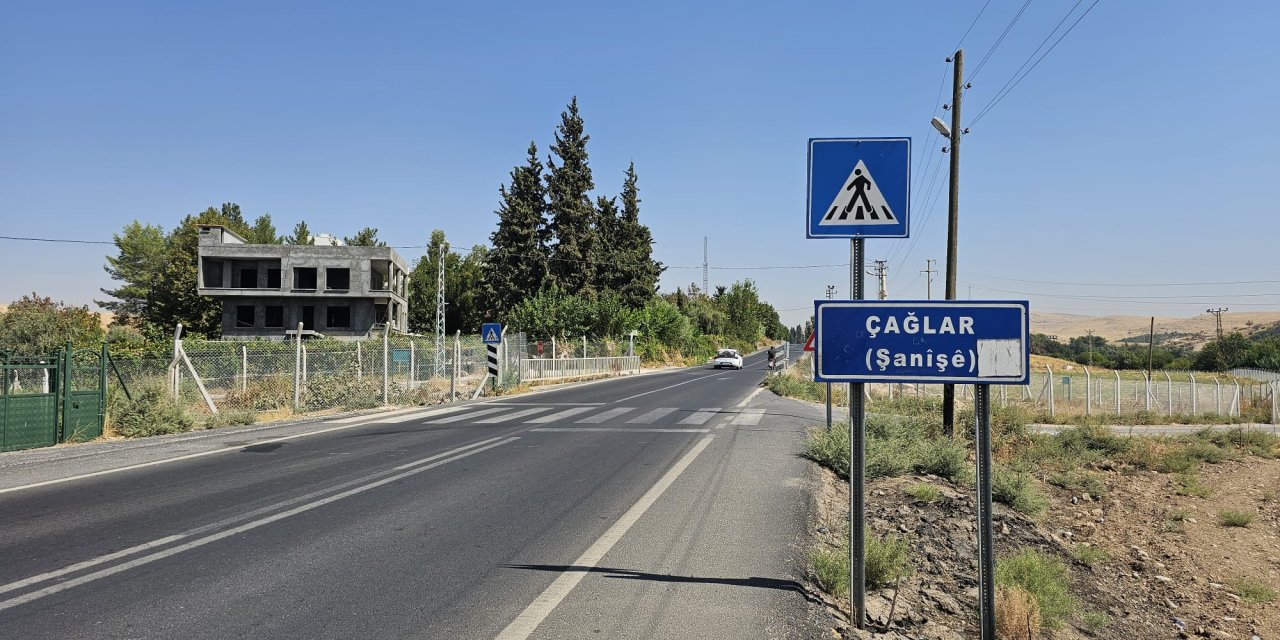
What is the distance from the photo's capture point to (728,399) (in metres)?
23.3

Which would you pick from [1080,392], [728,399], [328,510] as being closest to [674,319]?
[1080,392]

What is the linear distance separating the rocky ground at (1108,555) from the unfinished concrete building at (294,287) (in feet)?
164

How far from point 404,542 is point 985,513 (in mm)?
4301

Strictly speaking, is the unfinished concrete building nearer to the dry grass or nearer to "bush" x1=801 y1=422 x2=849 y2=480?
"bush" x1=801 y1=422 x2=849 y2=480

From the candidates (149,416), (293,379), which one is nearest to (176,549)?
(149,416)

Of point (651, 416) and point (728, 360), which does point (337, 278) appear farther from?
point (651, 416)

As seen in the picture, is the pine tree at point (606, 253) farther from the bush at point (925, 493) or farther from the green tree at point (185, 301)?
the bush at point (925, 493)

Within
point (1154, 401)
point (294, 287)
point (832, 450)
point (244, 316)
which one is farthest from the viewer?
point (244, 316)

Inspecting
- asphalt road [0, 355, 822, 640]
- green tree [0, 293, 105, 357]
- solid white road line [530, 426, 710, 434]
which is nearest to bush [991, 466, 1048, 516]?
asphalt road [0, 355, 822, 640]

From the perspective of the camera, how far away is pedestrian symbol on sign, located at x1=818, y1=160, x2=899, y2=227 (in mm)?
4668

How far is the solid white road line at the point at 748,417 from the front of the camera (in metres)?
15.9

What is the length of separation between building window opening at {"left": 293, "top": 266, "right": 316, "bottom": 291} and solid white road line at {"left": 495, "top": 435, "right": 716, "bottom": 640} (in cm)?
5407

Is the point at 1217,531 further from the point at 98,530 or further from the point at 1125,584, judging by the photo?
the point at 98,530

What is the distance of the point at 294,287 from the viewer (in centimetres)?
5569
